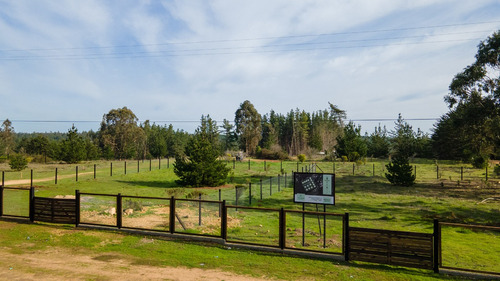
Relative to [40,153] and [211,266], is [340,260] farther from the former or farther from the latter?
[40,153]

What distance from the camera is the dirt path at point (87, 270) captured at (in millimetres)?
7379

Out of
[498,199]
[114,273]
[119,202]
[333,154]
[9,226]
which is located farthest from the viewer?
[333,154]

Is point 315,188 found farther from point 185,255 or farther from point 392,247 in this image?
point 185,255

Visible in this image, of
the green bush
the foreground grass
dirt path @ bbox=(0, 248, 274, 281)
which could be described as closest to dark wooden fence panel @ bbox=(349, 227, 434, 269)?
the foreground grass

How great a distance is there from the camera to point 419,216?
629 inches

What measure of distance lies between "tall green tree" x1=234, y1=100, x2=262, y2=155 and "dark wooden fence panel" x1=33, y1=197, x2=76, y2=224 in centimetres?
6921

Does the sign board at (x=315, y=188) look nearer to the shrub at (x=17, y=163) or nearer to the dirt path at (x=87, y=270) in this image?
the dirt path at (x=87, y=270)

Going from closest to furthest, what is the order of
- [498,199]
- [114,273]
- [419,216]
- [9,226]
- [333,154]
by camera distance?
[114,273] → [9,226] → [419,216] → [498,199] → [333,154]

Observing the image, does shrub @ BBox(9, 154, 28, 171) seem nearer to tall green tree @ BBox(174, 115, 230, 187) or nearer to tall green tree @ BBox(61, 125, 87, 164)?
tall green tree @ BBox(61, 125, 87, 164)

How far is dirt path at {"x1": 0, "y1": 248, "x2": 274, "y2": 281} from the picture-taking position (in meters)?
7.38

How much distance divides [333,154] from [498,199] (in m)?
39.2

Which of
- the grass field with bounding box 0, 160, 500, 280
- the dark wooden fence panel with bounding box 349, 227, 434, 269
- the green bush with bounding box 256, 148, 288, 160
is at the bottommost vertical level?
the grass field with bounding box 0, 160, 500, 280

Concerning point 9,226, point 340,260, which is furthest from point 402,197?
point 9,226

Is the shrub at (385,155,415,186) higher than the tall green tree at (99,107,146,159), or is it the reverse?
the tall green tree at (99,107,146,159)
